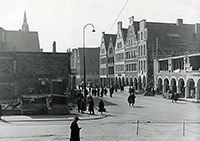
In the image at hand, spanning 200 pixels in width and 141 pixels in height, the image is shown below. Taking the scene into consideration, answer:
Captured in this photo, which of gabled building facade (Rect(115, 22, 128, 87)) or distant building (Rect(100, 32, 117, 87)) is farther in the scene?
distant building (Rect(100, 32, 117, 87))

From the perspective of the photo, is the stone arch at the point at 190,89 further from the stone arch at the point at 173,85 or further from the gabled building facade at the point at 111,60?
the gabled building facade at the point at 111,60

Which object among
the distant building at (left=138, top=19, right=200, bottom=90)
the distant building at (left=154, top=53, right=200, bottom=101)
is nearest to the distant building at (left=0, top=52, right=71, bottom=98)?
the distant building at (left=154, top=53, right=200, bottom=101)

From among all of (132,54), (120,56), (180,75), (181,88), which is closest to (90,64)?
(120,56)

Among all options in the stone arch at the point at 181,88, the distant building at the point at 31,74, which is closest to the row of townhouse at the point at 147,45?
the stone arch at the point at 181,88

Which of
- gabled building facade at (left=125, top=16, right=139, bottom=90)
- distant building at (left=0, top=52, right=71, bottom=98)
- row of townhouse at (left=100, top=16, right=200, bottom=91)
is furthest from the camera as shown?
gabled building facade at (left=125, top=16, right=139, bottom=90)

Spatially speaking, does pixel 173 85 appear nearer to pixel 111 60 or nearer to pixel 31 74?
pixel 31 74

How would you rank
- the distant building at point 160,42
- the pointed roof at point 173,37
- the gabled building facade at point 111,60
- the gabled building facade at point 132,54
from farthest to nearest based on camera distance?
the gabled building facade at point 111,60 < the gabled building facade at point 132,54 < the pointed roof at point 173,37 < the distant building at point 160,42

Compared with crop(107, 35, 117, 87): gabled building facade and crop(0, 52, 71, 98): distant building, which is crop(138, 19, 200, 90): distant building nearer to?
crop(107, 35, 117, 87): gabled building facade

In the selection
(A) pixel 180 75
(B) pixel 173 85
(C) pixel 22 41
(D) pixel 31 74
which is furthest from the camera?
(C) pixel 22 41

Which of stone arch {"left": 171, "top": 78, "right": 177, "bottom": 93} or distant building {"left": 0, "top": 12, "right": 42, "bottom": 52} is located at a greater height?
distant building {"left": 0, "top": 12, "right": 42, "bottom": 52}

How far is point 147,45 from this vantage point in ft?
195

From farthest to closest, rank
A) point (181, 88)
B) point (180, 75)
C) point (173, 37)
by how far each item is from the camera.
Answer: point (173, 37) < point (181, 88) < point (180, 75)

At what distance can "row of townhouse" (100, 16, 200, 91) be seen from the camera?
2333 inches

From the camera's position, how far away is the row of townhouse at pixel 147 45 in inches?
2333
